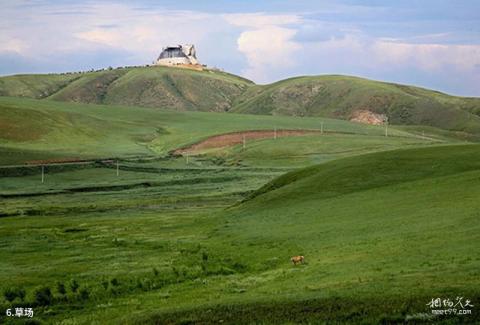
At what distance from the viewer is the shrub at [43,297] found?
3550 centimetres

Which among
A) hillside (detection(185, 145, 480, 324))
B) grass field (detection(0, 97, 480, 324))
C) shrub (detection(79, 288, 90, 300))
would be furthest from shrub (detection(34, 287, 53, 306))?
hillside (detection(185, 145, 480, 324))

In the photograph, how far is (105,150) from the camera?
17150 centimetres

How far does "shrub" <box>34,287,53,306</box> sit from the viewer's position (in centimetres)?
3550

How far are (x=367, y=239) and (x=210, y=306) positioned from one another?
56.9 feet

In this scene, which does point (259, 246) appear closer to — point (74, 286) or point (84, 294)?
point (74, 286)

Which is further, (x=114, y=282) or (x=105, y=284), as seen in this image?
(x=114, y=282)

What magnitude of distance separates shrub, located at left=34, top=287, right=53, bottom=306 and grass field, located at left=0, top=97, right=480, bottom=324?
100 mm

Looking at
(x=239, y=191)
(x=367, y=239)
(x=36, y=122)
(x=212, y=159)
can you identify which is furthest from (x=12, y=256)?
(x=36, y=122)

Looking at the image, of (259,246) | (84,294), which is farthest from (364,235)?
(84,294)

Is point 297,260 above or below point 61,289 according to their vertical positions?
above

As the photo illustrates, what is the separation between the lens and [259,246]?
49.9 metres

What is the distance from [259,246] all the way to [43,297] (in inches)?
703

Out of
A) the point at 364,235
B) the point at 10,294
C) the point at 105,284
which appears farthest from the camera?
A: the point at 364,235

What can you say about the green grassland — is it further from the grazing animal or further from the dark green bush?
the grazing animal
